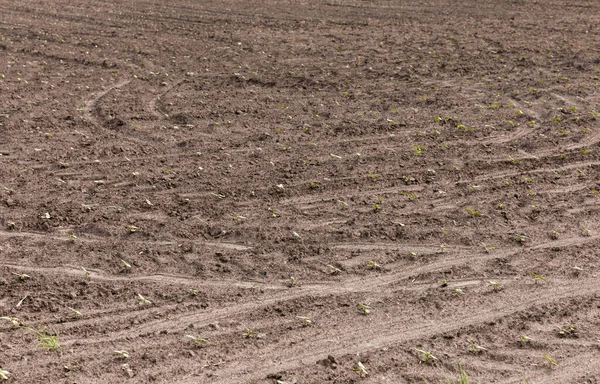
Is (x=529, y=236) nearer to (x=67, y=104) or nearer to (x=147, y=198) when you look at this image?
(x=147, y=198)

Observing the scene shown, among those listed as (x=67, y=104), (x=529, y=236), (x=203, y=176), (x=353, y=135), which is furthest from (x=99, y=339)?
(x=67, y=104)

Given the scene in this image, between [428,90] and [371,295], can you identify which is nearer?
[371,295]

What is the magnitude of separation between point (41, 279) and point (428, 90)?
7.62 m

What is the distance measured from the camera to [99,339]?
5.15 meters

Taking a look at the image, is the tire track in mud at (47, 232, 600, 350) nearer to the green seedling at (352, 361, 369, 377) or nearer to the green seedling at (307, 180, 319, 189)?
the green seedling at (352, 361, 369, 377)

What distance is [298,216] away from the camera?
7191mm

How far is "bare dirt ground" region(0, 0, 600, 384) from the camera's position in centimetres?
511

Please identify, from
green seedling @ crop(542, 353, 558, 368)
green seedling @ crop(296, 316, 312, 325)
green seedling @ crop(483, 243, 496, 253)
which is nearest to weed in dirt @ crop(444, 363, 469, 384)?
green seedling @ crop(542, 353, 558, 368)

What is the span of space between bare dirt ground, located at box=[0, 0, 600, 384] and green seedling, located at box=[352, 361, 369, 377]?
0.04m

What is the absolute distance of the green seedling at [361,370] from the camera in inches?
190

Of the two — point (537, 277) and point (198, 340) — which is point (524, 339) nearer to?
point (537, 277)

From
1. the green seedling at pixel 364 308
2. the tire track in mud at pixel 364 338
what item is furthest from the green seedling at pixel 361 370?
the green seedling at pixel 364 308

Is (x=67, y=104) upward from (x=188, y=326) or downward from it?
upward

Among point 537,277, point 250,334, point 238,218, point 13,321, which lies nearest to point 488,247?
point 537,277
